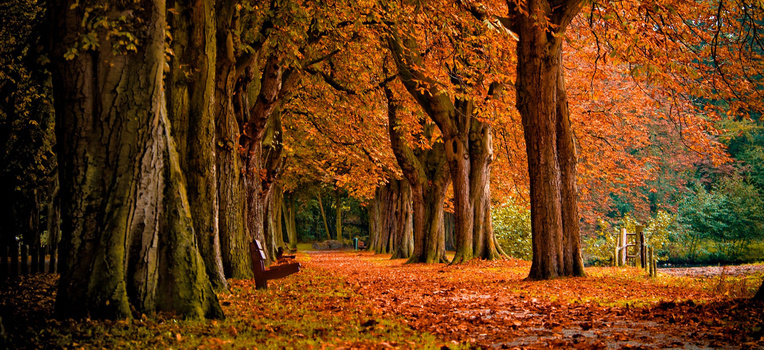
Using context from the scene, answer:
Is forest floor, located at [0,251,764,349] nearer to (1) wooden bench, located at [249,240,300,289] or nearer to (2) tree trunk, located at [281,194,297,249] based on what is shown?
(1) wooden bench, located at [249,240,300,289]

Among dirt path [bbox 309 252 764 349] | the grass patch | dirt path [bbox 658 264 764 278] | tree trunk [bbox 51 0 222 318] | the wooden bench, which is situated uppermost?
tree trunk [bbox 51 0 222 318]

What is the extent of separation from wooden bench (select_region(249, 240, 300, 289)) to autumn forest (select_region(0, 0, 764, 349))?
0.11 feet

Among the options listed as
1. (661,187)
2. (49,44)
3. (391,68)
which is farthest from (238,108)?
(661,187)

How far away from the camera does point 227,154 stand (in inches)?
437

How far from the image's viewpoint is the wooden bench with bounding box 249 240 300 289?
9.57 metres

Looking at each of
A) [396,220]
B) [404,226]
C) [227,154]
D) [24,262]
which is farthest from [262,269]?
[396,220]

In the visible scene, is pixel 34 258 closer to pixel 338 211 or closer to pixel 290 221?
pixel 290 221

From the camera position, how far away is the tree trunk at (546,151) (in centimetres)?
1237

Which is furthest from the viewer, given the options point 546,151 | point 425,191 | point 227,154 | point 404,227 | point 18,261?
point 404,227

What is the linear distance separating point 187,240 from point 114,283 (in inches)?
33.6

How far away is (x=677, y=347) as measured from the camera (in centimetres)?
482

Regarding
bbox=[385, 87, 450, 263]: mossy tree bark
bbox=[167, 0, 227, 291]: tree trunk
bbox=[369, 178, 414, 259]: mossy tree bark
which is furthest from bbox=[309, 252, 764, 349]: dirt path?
bbox=[369, 178, 414, 259]: mossy tree bark

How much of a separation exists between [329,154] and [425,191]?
17.4ft

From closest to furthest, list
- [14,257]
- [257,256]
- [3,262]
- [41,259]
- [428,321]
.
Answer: [428,321]
[257,256]
[3,262]
[14,257]
[41,259]
